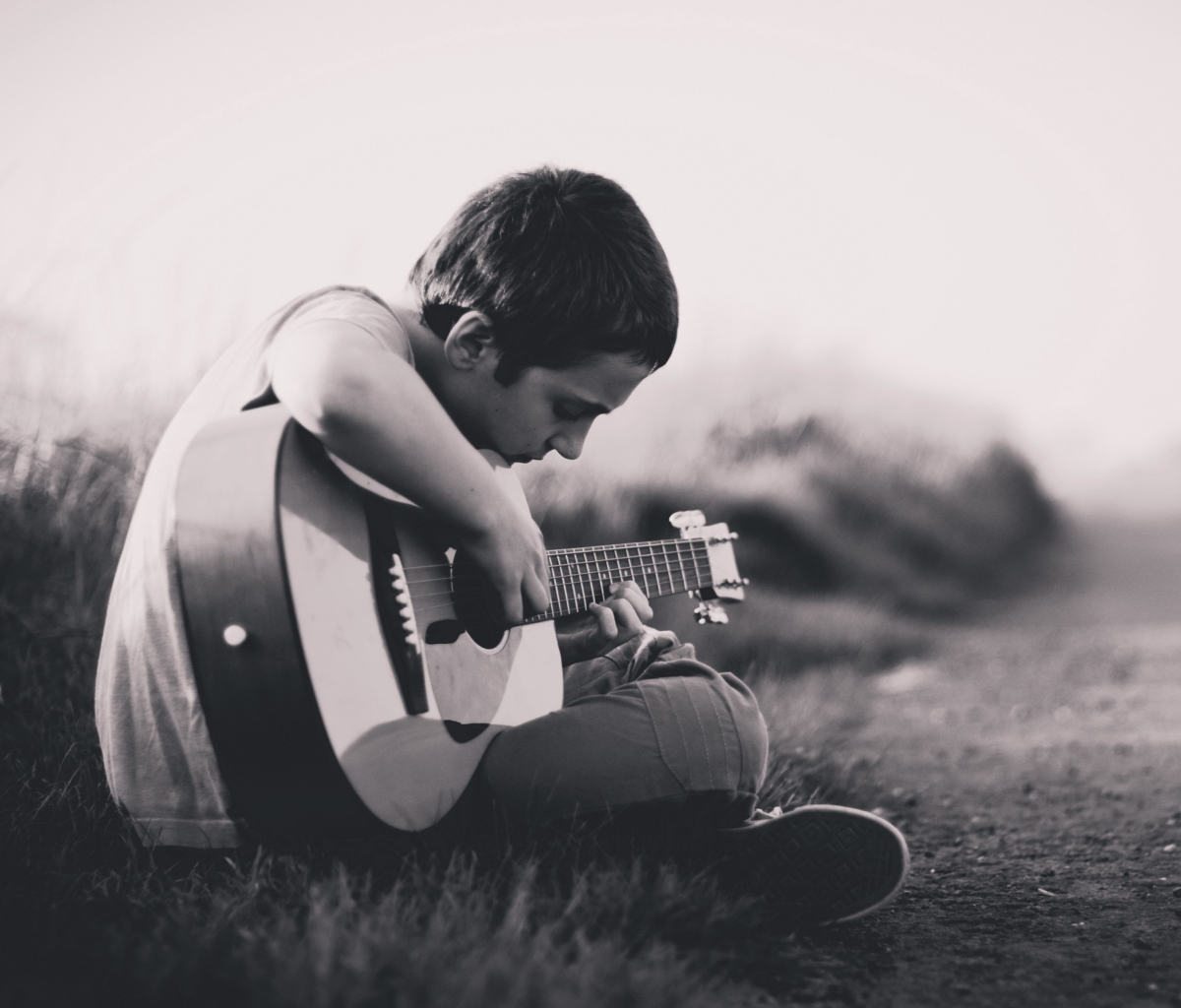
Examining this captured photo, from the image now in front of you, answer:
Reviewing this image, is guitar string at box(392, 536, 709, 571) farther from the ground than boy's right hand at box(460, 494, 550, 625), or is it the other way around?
boy's right hand at box(460, 494, 550, 625)

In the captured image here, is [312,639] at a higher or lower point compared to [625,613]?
higher

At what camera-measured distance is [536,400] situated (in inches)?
69.6

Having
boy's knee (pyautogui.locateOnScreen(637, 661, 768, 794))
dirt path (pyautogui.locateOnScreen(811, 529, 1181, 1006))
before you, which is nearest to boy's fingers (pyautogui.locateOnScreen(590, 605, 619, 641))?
boy's knee (pyautogui.locateOnScreen(637, 661, 768, 794))

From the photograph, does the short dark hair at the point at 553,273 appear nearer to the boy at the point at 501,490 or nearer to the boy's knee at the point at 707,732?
the boy at the point at 501,490

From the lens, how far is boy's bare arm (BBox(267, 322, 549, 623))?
55.6 inches

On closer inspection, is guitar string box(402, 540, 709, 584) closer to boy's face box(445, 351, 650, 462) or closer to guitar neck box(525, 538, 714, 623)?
guitar neck box(525, 538, 714, 623)

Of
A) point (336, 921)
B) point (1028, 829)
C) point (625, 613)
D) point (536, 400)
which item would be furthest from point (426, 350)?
point (1028, 829)

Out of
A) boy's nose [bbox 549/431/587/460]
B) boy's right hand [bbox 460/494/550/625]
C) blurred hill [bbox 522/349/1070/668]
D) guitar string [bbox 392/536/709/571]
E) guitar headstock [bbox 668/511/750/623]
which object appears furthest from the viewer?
blurred hill [bbox 522/349/1070/668]

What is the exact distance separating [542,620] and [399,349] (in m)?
0.58

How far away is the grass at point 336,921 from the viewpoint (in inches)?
45.0

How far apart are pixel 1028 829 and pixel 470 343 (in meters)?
1.79

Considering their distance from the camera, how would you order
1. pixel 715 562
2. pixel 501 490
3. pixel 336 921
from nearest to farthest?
pixel 336 921 → pixel 501 490 → pixel 715 562

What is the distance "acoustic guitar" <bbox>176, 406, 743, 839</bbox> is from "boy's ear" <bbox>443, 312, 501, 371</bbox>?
29 centimetres

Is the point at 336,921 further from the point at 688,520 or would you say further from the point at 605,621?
the point at 688,520
